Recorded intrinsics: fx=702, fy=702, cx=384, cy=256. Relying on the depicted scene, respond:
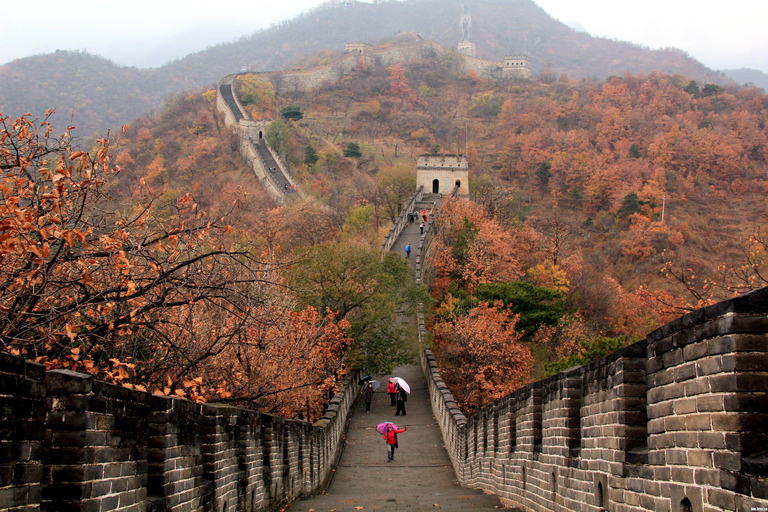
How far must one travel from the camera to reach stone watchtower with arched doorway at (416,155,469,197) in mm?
63000

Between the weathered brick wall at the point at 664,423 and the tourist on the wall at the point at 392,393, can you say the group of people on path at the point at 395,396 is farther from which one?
the weathered brick wall at the point at 664,423

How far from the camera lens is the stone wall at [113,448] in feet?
12.8

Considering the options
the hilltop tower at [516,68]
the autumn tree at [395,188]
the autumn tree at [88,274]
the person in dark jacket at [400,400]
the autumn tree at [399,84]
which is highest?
the hilltop tower at [516,68]

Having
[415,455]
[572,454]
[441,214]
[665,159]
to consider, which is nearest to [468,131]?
[665,159]

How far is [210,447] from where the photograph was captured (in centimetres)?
770

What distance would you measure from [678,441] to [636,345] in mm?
1211

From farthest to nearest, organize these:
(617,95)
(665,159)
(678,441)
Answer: (617,95) < (665,159) < (678,441)

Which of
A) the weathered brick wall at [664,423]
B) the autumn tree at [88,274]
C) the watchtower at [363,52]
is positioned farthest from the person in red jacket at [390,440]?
the watchtower at [363,52]

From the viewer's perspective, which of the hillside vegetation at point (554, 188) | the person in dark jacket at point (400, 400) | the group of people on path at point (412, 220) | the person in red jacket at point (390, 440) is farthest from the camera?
the group of people on path at point (412, 220)

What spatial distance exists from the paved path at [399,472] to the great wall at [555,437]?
Result: 1830mm

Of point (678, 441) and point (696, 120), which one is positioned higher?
point (696, 120)

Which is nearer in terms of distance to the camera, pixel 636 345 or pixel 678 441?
pixel 678 441

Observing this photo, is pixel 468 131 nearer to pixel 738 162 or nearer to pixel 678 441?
pixel 738 162

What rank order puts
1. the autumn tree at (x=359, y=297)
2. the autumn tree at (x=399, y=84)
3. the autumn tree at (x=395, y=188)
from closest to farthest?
the autumn tree at (x=359, y=297) < the autumn tree at (x=395, y=188) < the autumn tree at (x=399, y=84)
